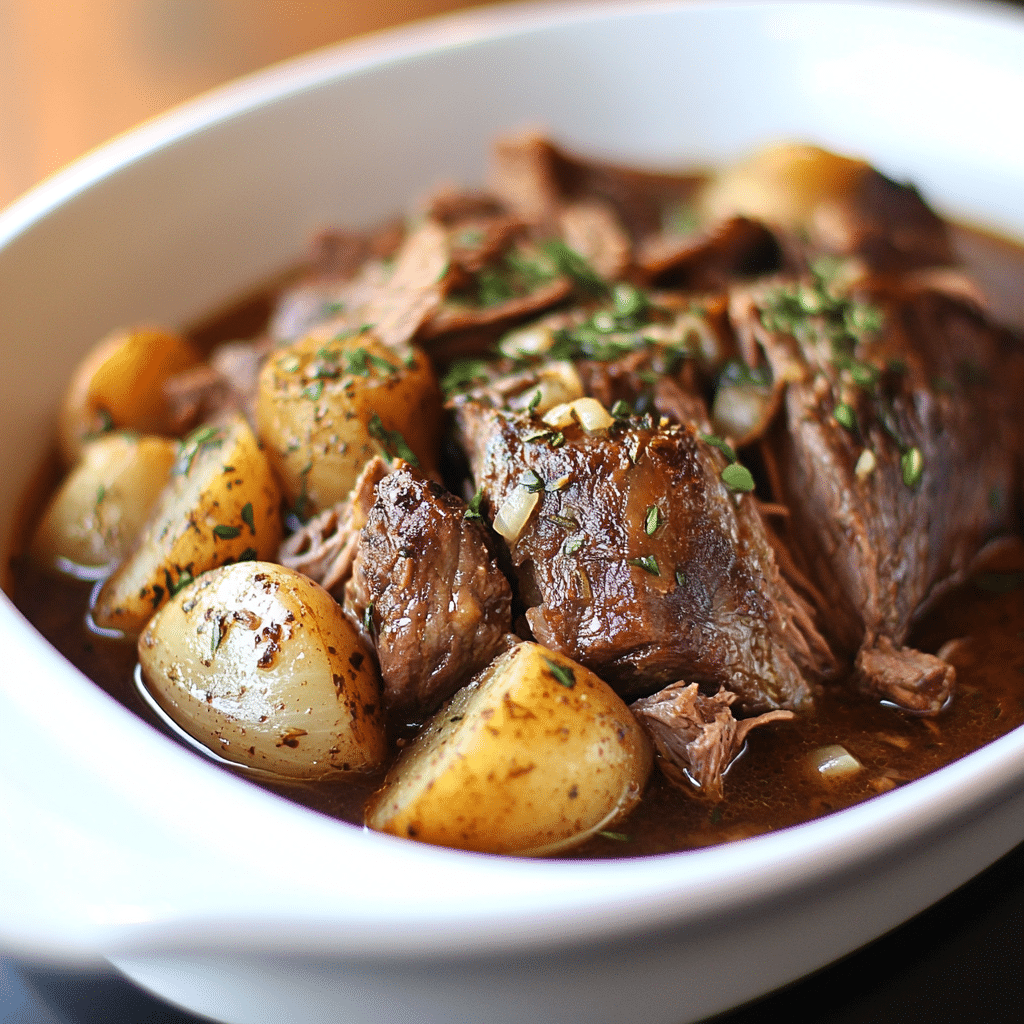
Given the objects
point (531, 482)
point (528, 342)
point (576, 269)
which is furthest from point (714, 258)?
point (531, 482)

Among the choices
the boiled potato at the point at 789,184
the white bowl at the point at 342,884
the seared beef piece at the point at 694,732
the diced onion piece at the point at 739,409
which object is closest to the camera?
the white bowl at the point at 342,884

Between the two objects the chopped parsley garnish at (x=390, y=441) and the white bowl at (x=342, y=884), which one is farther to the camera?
the chopped parsley garnish at (x=390, y=441)

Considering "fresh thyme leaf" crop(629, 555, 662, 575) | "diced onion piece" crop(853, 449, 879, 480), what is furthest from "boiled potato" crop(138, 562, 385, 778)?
"diced onion piece" crop(853, 449, 879, 480)

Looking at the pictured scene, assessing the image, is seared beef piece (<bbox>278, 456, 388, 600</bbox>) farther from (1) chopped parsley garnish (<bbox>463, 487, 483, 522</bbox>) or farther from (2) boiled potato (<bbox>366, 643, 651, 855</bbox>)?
(2) boiled potato (<bbox>366, 643, 651, 855</bbox>)

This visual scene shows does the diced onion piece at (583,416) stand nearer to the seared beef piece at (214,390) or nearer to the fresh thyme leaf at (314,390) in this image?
the fresh thyme leaf at (314,390)

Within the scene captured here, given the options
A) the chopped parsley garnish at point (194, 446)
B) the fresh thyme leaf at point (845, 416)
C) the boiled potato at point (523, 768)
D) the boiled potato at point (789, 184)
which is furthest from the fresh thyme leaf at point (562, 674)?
the boiled potato at point (789, 184)
